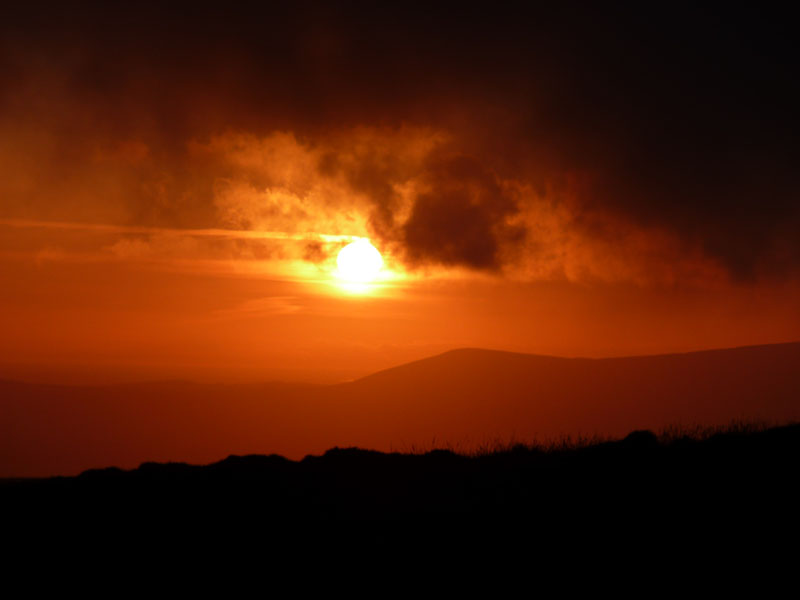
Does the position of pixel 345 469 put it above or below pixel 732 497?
above

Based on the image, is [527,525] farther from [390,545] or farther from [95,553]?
[95,553]

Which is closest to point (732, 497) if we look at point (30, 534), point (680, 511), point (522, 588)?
point (680, 511)

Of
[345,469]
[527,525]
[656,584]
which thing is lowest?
[656,584]

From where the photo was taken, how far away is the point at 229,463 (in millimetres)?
13961

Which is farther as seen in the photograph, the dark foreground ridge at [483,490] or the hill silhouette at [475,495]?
the dark foreground ridge at [483,490]

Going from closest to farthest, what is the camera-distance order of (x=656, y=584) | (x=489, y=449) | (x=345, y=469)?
(x=656, y=584), (x=345, y=469), (x=489, y=449)

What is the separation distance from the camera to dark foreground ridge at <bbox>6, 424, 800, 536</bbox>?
431 inches

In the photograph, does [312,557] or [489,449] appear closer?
[312,557]

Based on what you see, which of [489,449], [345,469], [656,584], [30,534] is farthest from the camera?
[489,449]

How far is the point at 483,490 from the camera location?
12.4 m

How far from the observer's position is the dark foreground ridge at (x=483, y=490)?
10953 millimetres

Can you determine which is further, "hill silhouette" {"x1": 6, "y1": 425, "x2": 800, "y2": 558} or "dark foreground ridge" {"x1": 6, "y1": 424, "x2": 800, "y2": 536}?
"dark foreground ridge" {"x1": 6, "y1": 424, "x2": 800, "y2": 536}

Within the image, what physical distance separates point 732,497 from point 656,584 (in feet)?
7.77

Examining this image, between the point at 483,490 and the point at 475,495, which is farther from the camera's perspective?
the point at 483,490
